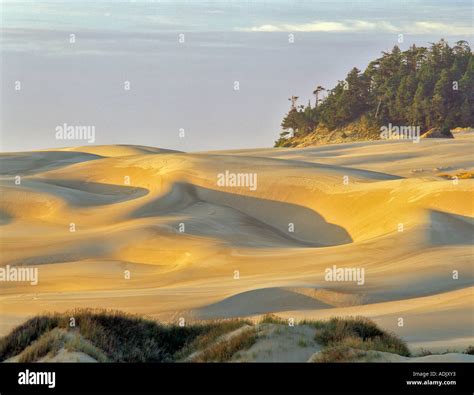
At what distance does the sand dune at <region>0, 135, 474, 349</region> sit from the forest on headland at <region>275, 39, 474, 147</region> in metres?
27.3

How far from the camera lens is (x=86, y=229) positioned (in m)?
29.8

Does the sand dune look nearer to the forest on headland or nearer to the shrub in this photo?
the shrub

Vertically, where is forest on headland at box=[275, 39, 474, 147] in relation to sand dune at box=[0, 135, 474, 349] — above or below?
above

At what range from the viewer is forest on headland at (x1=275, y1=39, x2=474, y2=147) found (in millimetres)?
70562

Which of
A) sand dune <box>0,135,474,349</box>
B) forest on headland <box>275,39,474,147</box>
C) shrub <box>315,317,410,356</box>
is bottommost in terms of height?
shrub <box>315,317,410,356</box>

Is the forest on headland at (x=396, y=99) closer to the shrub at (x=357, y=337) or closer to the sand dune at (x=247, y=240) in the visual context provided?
the sand dune at (x=247, y=240)

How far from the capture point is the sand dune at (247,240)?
60.1 feet

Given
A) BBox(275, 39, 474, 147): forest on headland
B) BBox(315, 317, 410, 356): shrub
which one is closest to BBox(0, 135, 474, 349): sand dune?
BBox(315, 317, 410, 356): shrub

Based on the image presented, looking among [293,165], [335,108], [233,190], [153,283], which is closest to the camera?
[153,283]

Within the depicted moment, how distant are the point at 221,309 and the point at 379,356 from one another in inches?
268

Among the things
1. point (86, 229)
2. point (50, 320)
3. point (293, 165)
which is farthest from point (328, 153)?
point (50, 320)

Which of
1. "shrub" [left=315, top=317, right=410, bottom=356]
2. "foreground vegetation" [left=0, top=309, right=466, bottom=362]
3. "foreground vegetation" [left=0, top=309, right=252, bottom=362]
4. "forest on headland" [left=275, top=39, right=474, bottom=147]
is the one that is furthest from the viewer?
"forest on headland" [left=275, top=39, right=474, bottom=147]
